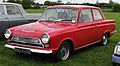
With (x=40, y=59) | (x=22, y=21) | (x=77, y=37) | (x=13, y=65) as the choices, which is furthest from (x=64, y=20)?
(x=22, y=21)

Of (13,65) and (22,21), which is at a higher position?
(22,21)

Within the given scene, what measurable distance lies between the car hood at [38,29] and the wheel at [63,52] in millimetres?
486

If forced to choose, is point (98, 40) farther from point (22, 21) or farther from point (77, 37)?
point (22, 21)

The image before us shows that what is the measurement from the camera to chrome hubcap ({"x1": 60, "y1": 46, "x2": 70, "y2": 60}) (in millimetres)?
7168

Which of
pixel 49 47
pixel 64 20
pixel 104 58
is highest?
pixel 64 20

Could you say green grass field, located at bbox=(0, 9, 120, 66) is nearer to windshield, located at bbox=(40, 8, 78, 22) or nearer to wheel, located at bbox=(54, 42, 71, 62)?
wheel, located at bbox=(54, 42, 71, 62)

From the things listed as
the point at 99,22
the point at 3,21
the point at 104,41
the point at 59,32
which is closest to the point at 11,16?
the point at 3,21

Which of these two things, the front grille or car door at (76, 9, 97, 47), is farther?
car door at (76, 9, 97, 47)

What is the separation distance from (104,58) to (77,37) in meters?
1.03

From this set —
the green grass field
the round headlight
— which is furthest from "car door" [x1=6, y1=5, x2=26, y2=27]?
the round headlight

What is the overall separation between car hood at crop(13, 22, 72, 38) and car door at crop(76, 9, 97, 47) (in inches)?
18.9

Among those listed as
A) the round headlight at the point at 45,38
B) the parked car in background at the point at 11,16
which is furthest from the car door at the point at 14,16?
the round headlight at the point at 45,38

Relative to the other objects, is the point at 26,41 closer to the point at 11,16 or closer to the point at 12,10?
the point at 11,16

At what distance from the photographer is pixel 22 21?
10.6 m
